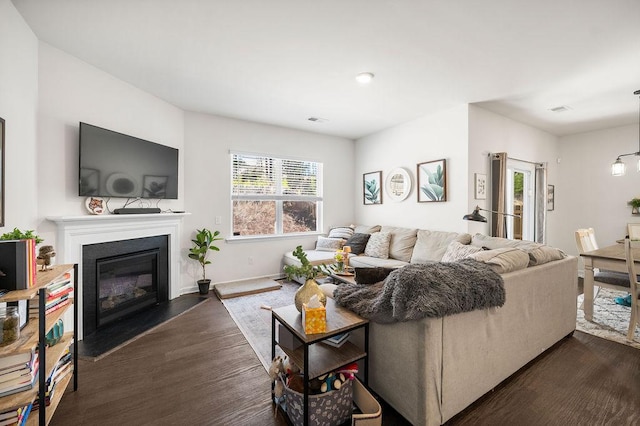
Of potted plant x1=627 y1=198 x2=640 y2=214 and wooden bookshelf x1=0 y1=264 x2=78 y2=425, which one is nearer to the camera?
wooden bookshelf x1=0 y1=264 x2=78 y2=425

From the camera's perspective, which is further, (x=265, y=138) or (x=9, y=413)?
(x=265, y=138)

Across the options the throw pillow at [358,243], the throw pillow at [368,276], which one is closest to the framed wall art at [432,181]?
the throw pillow at [358,243]

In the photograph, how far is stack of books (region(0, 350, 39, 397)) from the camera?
128 centimetres

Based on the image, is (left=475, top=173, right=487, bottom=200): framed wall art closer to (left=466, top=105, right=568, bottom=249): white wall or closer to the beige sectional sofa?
(left=466, top=105, right=568, bottom=249): white wall

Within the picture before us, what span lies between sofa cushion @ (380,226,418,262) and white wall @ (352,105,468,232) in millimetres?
283

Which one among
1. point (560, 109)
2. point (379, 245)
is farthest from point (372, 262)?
point (560, 109)

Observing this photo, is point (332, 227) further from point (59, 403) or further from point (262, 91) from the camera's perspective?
point (59, 403)

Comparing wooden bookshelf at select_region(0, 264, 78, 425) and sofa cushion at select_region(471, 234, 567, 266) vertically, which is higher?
sofa cushion at select_region(471, 234, 567, 266)

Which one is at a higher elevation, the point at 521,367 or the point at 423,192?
the point at 423,192

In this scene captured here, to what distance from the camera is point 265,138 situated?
4484 mm

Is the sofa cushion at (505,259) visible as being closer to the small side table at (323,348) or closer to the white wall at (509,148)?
the small side table at (323,348)

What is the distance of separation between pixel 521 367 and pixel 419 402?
1.19 metres

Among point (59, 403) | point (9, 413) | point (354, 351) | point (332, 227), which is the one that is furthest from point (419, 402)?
point (332, 227)

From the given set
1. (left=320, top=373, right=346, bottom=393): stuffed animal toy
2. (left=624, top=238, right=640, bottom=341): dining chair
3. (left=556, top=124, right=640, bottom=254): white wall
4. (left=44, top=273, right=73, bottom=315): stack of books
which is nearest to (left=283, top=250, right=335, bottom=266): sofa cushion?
(left=320, top=373, right=346, bottom=393): stuffed animal toy
